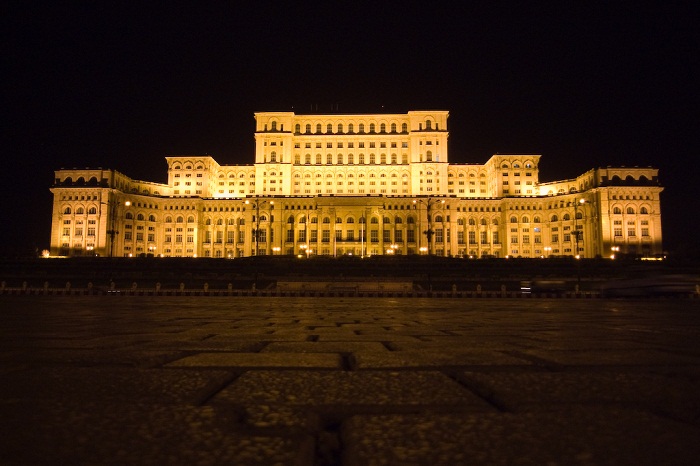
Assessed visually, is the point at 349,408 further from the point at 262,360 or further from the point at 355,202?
the point at 355,202

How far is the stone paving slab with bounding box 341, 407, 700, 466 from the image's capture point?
117cm

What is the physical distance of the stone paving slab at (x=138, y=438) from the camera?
1.16 meters

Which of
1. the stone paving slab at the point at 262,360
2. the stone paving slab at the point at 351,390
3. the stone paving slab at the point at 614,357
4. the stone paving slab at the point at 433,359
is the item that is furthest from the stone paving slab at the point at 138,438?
the stone paving slab at the point at 614,357

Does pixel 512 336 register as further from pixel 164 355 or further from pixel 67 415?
pixel 67 415

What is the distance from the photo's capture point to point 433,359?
293 cm

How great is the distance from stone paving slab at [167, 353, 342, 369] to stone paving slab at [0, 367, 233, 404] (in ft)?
0.93

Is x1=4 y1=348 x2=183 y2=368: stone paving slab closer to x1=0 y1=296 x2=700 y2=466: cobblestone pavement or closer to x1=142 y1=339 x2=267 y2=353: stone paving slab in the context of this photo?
x1=0 y1=296 x2=700 y2=466: cobblestone pavement

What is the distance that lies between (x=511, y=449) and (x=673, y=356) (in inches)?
96.3

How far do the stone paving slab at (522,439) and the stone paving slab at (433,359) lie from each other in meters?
1.12

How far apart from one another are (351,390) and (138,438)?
85 centimetres

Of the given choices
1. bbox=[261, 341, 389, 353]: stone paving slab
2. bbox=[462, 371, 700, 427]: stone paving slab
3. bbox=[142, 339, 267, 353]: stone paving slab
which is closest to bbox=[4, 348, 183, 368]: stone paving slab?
bbox=[142, 339, 267, 353]: stone paving slab

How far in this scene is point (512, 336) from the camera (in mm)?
4621

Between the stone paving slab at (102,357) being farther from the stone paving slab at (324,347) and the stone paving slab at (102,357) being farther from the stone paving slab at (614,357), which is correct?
the stone paving slab at (614,357)

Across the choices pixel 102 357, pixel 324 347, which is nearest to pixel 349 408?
pixel 102 357
